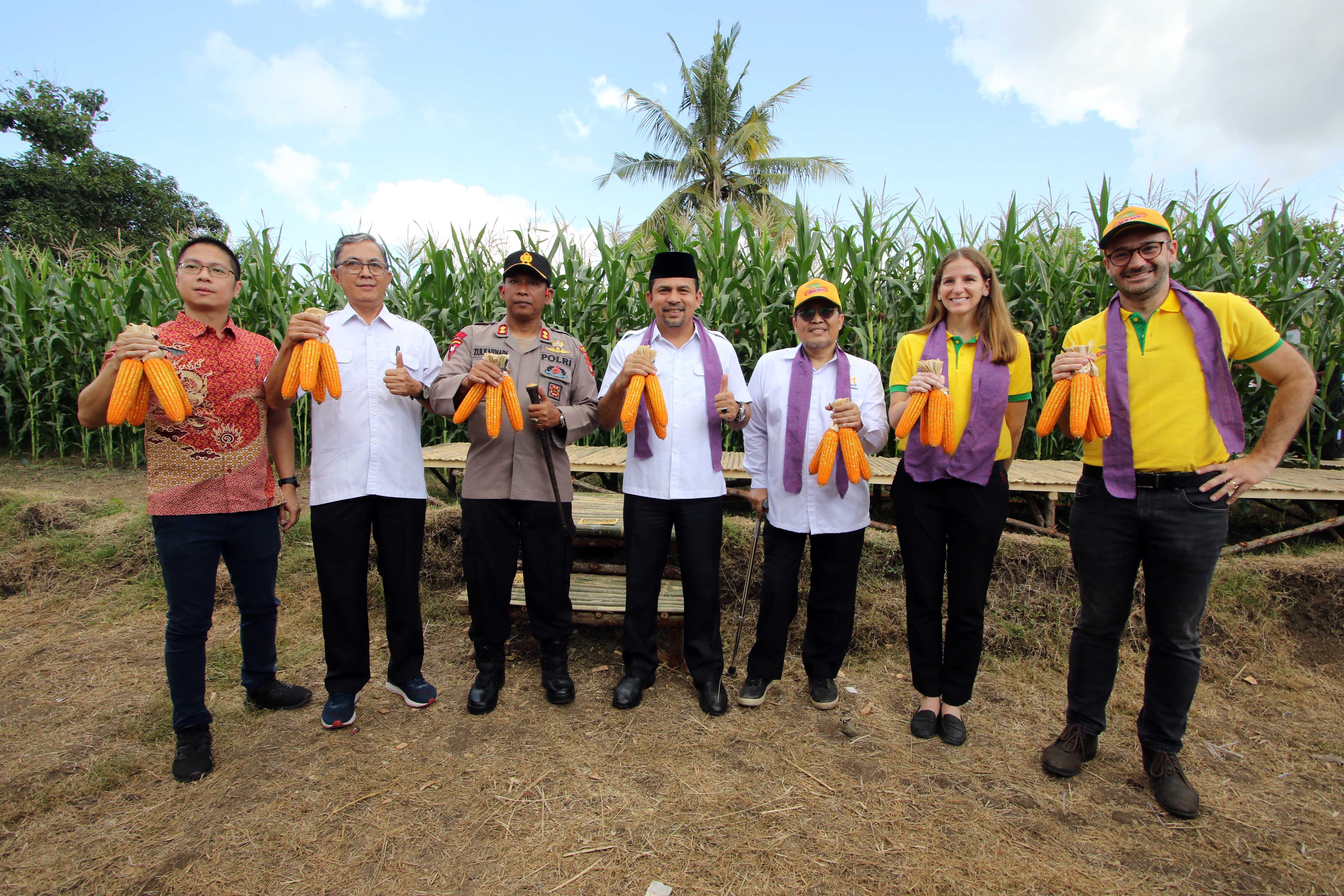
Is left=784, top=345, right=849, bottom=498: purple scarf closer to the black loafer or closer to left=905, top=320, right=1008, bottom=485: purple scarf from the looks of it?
left=905, top=320, right=1008, bottom=485: purple scarf

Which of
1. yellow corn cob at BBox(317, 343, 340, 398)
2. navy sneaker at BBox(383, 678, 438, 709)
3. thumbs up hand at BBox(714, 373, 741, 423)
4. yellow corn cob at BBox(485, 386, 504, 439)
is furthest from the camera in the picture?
navy sneaker at BBox(383, 678, 438, 709)

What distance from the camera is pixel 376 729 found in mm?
3311

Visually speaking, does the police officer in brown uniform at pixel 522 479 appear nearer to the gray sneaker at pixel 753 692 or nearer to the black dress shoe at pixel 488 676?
the black dress shoe at pixel 488 676

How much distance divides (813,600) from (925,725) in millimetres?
803

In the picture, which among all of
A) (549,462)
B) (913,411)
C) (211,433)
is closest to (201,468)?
(211,433)

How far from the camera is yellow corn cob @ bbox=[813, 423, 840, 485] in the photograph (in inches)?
125

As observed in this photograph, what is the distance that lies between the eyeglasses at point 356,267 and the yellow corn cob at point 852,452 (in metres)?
2.45

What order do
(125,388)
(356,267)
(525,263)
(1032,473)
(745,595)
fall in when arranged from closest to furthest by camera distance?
(125,388)
(356,267)
(525,263)
(745,595)
(1032,473)

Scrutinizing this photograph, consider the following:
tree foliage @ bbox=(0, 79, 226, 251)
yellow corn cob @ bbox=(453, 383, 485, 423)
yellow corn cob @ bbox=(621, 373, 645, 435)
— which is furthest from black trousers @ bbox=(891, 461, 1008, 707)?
tree foliage @ bbox=(0, 79, 226, 251)

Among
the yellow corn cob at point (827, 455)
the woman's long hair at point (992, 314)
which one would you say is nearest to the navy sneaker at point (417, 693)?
the yellow corn cob at point (827, 455)

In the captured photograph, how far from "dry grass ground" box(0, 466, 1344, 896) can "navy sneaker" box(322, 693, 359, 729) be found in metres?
0.07

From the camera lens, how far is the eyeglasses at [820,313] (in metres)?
3.40

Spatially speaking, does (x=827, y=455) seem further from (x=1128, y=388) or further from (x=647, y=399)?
(x=1128, y=388)

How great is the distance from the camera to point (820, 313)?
341cm
